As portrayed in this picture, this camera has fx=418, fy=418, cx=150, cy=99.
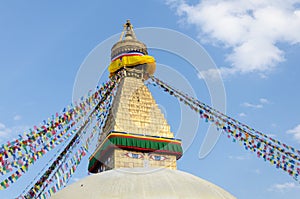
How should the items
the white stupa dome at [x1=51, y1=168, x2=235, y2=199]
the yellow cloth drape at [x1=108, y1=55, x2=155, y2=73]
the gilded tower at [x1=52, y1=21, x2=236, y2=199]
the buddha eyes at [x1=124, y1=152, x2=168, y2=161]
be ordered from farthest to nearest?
the yellow cloth drape at [x1=108, y1=55, x2=155, y2=73]
the buddha eyes at [x1=124, y1=152, x2=168, y2=161]
the gilded tower at [x1=52, y1=21, x2=236, y2=199]
the white stupa dome at [x1=51, y1=168, x2=235, y2=199]

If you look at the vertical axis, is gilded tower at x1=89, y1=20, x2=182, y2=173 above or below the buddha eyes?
above

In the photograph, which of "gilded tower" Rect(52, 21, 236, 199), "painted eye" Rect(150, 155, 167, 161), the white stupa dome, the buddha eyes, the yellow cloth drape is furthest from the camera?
the yellow cloth drape

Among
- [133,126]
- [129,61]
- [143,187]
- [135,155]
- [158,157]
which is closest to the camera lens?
[143,187]

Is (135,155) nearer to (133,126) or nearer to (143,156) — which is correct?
(143,156)

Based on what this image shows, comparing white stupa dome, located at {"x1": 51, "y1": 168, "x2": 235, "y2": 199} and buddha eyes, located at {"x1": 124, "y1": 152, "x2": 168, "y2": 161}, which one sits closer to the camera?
white stupa dome, located at {"x1": 51, "y1": 168, "x2": 235, "y2": 199}

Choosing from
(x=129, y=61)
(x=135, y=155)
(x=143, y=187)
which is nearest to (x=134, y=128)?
(x=135, y=155)

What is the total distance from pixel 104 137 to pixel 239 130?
22.7 feet

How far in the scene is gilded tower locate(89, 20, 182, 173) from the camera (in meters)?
18.5

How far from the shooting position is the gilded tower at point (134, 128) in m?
18.5

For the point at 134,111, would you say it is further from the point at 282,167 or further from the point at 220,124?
the point at 282,167

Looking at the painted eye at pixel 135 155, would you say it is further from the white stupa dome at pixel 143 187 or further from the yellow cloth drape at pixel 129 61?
the white stupa dome at pixel 143 187

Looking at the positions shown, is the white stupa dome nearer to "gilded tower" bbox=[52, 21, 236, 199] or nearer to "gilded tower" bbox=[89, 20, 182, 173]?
"gilded tower" bbox=[52, 21, 236, 199]

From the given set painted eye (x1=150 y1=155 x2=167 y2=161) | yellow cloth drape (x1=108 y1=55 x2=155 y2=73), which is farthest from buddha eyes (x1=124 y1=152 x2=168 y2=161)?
yellow cloth drape (x1=108 y1=55 x2=155 y2=73)

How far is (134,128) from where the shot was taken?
19250mm
